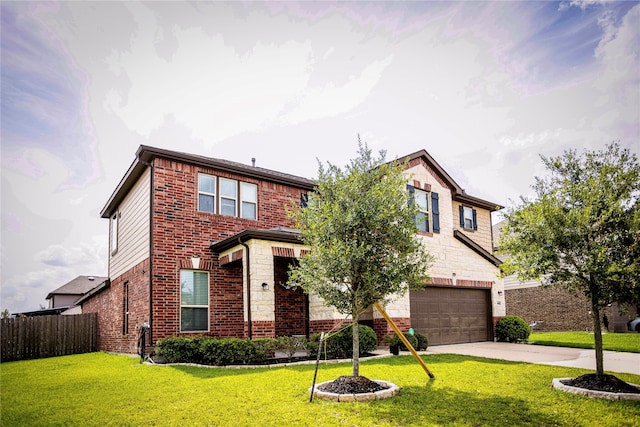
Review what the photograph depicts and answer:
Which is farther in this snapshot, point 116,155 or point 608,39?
point 116,155

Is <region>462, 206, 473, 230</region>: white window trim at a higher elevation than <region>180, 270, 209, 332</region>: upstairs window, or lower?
higher

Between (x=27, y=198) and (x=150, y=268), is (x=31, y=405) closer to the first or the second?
(x=150, y=268)

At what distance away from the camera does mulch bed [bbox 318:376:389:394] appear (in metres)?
7.31

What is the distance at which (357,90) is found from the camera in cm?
1605

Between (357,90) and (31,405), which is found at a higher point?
(357,90)

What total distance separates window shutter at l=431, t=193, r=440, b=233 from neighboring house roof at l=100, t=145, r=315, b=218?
4.98 meters

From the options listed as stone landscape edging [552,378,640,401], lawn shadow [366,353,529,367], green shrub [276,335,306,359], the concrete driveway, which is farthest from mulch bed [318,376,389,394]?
the concrete driveway

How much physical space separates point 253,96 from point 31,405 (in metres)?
11.1

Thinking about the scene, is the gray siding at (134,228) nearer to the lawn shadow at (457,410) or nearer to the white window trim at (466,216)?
the lawn shadow at (457,410)

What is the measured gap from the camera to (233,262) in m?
13.7

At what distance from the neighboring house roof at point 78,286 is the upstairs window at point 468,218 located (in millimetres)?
33763

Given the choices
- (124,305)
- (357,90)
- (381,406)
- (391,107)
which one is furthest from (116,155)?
(381,406)

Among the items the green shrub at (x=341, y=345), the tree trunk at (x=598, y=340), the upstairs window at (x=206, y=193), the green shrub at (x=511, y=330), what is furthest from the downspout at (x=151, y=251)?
the green shrub at (x=511, y=330)

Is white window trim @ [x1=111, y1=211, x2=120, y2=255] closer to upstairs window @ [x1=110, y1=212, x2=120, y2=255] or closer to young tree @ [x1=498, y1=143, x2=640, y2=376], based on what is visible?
upstairs window @ [x1=110, y1=212, x2=120, y2=255]
